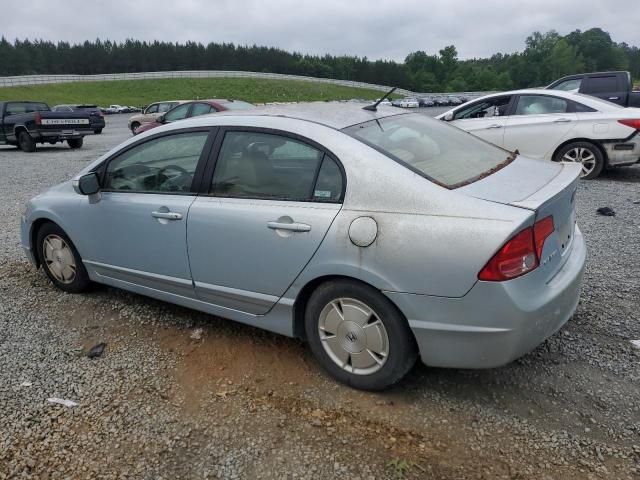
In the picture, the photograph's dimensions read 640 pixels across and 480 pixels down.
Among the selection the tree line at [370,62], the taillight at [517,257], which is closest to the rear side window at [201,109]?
the taillight at [517,257]

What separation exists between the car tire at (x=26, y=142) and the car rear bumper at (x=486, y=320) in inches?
676

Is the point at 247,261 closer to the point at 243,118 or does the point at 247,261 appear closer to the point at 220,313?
the point at 220,313

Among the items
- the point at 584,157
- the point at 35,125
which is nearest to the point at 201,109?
the point at 35,125

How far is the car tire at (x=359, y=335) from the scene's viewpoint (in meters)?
2.70

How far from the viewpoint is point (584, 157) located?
8.45 meters

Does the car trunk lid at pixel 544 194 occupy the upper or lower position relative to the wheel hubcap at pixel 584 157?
upper

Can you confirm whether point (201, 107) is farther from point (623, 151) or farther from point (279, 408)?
point (279, 408)

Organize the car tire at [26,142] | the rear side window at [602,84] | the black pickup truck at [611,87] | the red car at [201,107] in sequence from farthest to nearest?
the car tire at [26,142] < the red car at [201,107] < the rear side window at [602,84] < the black pickup truck at [611,87]

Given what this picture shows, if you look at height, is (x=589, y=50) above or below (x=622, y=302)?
above

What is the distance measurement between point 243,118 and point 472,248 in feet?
5.73

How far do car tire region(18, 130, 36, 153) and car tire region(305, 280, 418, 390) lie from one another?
16647mm

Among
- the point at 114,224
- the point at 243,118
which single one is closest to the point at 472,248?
the point at 243,118

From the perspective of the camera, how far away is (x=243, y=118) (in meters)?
3.35

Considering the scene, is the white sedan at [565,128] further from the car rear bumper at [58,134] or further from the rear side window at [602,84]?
the car rear bumper at [58,134]
